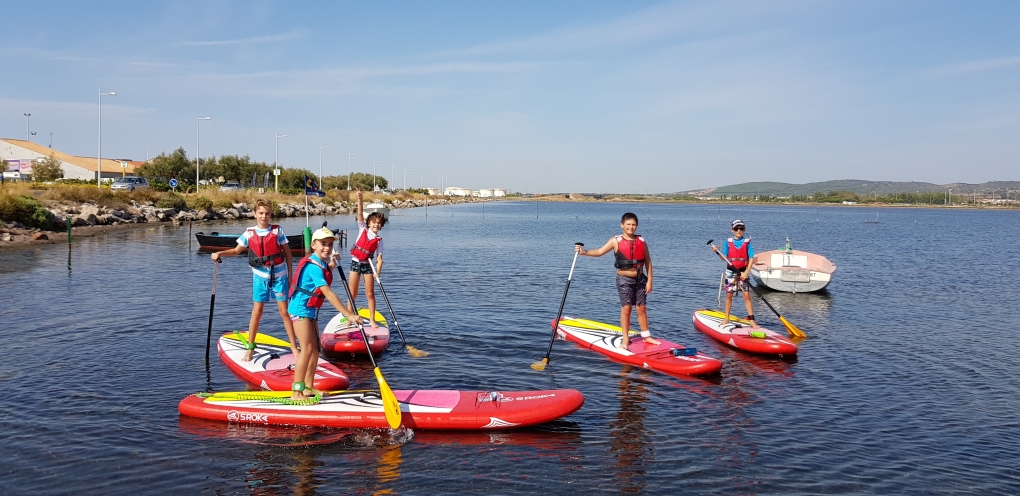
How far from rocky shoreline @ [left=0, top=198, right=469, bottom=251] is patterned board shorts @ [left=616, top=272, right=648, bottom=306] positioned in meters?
26.2

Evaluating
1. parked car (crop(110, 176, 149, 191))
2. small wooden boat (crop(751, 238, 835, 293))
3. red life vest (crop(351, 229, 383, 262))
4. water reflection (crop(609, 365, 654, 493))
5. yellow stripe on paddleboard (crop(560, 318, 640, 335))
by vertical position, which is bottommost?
water reflection (crop(609, 365, 654, 493))

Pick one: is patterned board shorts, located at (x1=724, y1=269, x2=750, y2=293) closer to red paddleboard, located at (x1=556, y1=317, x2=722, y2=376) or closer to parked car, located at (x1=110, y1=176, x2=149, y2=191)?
red paddleboard, located at (x1=556, y1=317, x2=722, y2=376)

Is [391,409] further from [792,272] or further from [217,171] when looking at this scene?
[217,171]

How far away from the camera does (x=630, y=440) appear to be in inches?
321

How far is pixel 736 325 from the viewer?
13.3 m

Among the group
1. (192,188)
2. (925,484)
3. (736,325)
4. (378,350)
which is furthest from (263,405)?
(192,188)

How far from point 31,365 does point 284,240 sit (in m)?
4.83

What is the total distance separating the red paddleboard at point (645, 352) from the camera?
35.3ft

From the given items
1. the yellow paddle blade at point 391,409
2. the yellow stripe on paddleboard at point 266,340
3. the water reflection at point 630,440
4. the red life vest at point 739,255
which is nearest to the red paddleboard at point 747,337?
the red life vest at point 739,255

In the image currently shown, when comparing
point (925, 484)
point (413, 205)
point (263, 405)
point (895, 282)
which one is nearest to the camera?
point (925, 484)

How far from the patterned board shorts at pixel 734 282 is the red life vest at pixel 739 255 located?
0.20m

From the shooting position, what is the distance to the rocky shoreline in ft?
96.3

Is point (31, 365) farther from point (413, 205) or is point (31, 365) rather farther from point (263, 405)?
point (413, 205)

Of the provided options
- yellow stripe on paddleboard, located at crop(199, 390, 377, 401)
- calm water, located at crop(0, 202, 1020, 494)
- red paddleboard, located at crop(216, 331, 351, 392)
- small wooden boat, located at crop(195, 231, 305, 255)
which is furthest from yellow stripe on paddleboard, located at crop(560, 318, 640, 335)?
small wooden boat, located at crop(195, 231, 305, 255)
